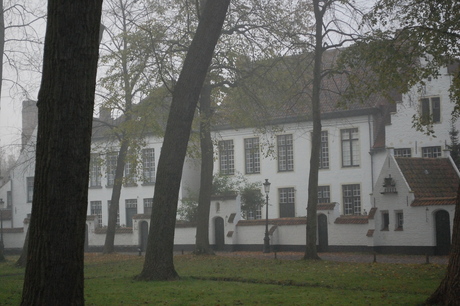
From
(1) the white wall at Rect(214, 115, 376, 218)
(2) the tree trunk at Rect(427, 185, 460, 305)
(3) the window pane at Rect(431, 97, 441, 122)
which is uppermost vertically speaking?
(3) the window pane at Rect(431, 97, 441, 122)

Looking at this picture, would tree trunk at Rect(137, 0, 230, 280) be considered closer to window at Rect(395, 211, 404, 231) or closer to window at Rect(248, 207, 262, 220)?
window at Rect(395, 211, 404, 231)

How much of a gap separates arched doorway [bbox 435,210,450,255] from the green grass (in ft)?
32.2

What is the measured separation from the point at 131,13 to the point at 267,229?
12974 millimetres

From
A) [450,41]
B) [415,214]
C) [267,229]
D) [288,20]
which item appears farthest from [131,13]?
[450,41]

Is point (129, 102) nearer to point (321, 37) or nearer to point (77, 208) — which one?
point (321, 37)

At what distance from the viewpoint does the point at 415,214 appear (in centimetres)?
3072

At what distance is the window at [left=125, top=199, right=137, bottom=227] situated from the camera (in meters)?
51.9

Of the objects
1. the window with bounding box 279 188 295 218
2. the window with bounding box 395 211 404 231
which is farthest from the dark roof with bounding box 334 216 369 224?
the window with bounding box 279 188 295 218

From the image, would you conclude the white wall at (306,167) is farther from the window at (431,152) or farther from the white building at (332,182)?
the window at (431,152)

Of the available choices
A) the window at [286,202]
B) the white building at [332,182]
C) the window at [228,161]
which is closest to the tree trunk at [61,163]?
the white building at [332,182]

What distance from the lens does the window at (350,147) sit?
1709 inches

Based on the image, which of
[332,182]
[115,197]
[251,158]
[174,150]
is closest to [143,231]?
[115,197]

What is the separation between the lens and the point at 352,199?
141 feet

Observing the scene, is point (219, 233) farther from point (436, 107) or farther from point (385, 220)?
point (436, 107)
